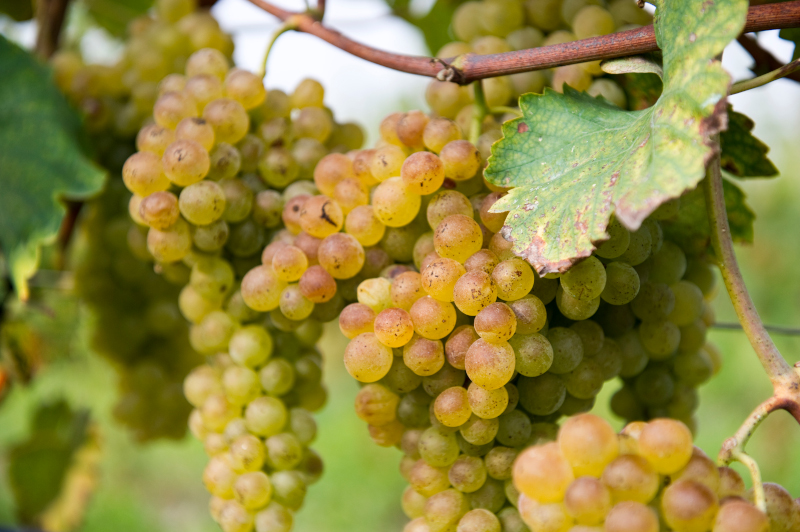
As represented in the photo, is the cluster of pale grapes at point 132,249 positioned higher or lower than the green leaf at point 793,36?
lower

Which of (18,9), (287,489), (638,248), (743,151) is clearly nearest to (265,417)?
(287,489)

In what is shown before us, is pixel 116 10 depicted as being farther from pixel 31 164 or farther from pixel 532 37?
pixel 532 37

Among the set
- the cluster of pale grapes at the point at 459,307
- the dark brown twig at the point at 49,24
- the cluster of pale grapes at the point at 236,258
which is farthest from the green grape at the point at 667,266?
the dark brown twig at the point at 49,24

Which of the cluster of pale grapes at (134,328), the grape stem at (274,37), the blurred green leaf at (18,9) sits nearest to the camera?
the grape stem at (274,37)

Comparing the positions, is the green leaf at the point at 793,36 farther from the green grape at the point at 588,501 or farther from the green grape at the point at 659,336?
the green grape at the point at 588,501

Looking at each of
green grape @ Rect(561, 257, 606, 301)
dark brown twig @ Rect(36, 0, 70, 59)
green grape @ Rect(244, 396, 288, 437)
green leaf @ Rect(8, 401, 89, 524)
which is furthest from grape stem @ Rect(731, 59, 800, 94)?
green leaf @ Rect(8, 401, 89, 524)

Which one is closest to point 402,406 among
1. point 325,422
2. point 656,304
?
point 656,304
